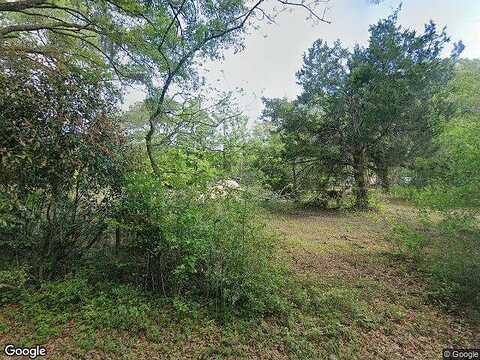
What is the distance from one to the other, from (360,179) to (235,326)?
8372 millimetres

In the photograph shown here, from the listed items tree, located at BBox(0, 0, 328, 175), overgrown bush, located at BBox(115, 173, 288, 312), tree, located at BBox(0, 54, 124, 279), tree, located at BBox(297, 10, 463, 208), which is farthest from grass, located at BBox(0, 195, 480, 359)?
tree, located at BBox(297, 10, 463, 208)

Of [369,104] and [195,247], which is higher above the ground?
[369,104]

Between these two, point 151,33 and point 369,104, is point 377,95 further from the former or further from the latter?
point 151,33

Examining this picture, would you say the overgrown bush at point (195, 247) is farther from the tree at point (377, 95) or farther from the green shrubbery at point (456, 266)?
the tree at point (377, 95)

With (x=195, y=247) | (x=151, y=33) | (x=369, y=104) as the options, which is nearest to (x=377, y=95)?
(x=369, y=104)

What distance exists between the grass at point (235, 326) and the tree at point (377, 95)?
6277 mm

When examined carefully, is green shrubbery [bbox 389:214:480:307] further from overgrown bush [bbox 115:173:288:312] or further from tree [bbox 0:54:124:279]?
tree [bbox 0:54:124:279]

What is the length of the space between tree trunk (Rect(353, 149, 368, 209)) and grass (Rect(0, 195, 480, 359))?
5740mm

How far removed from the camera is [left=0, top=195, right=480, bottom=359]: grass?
8.80 feet

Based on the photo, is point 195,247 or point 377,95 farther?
point 377,95

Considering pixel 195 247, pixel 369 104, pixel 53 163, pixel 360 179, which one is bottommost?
pixel 195 247

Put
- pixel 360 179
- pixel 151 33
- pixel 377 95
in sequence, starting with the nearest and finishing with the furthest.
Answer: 1. pixel 151 33
2. pixel 377 95
3. pixel 360 179

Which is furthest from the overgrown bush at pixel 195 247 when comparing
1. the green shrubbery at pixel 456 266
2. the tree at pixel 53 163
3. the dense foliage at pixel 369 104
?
the dense foliage at pixel 369 104

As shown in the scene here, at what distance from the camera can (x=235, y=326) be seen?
9.95 ft
